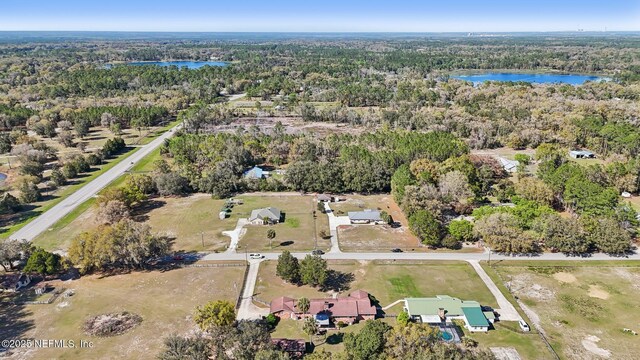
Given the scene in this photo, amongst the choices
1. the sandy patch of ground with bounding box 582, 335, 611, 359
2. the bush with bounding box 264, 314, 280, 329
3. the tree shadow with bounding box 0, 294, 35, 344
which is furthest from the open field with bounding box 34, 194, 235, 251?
the sandy patch of ground with bounding box 582, 335, 611, 359

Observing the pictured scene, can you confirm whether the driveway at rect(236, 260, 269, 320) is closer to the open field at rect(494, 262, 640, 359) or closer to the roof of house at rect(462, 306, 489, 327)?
the roof of house at rect(462, 306, 489, 327)

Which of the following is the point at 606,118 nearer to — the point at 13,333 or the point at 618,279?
the point at 618,279

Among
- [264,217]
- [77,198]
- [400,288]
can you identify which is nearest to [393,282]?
[400,288]

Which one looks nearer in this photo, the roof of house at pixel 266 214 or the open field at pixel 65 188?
the open field at pixel 65 188

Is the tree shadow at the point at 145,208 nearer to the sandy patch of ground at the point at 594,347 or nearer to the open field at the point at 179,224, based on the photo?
the open field at the point at 179,224

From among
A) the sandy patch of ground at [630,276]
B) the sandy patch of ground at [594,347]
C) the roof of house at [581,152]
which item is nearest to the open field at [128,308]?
the sandy patch of ground at [594,347]

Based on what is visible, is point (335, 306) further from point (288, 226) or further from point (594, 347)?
point (594, 347)
